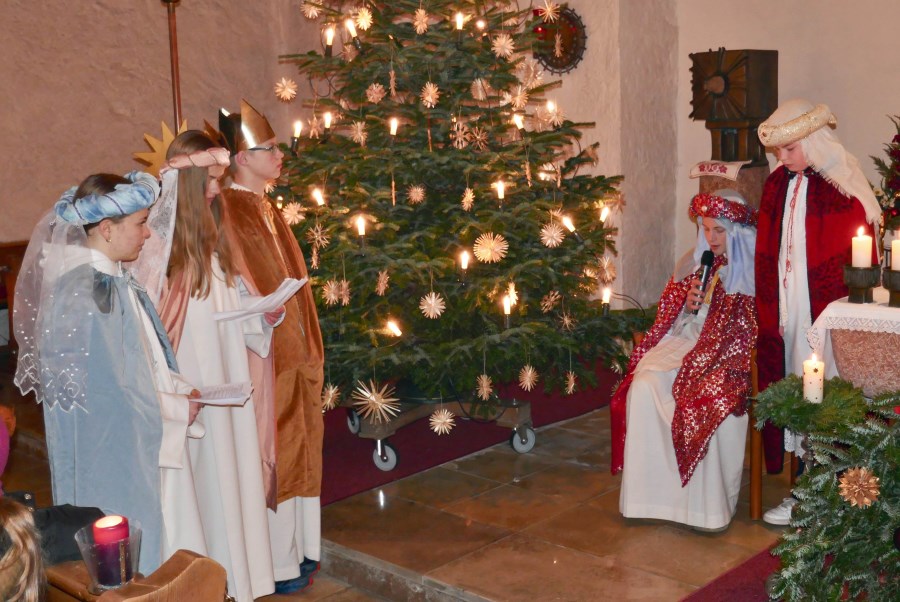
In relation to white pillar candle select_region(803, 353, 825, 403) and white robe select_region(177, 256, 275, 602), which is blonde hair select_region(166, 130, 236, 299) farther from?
white pillar candle select_region(803, 353, 825, 403)

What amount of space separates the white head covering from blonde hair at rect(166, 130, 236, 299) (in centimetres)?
252

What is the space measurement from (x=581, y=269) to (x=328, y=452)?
1.85 m

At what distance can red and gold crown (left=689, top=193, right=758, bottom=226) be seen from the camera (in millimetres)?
4941

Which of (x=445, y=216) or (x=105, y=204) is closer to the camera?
(x=105, y=204)

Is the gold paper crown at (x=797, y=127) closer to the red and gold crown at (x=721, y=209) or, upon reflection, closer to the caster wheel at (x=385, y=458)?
the red and gold crown at (x=721, y=209)

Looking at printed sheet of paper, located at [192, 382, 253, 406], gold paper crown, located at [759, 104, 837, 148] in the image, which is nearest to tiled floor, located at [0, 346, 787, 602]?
printed sheet of paper, located at [192, 382, 253, 406]

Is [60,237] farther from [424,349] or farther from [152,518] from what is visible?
[424,349]

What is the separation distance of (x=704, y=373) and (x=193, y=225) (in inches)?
95.8

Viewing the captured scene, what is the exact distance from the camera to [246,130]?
4.43 m

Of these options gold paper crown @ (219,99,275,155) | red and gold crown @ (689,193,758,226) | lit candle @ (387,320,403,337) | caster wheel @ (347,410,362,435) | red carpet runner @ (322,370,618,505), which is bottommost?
red carpet runner @ (322,370,618,505)

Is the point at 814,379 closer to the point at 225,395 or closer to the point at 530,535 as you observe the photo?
the point at 530,535

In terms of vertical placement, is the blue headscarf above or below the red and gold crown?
above

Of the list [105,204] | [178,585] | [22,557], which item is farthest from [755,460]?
[22,557]

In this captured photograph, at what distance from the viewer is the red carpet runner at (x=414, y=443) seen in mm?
5598
